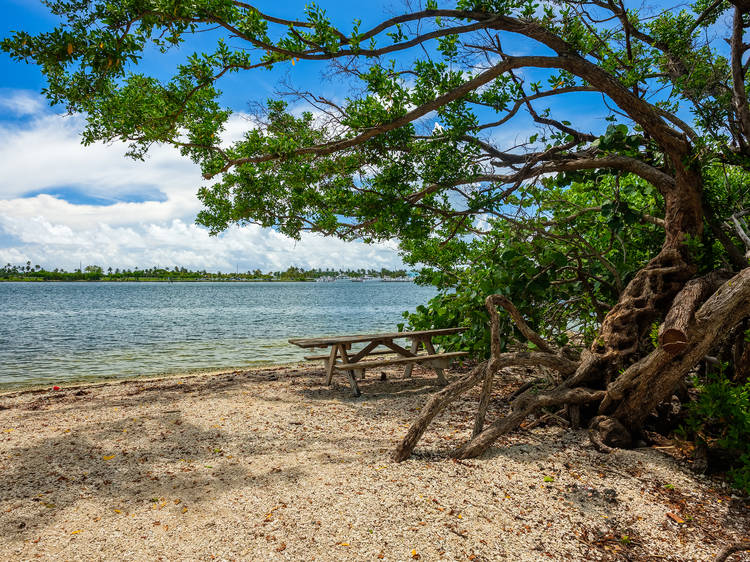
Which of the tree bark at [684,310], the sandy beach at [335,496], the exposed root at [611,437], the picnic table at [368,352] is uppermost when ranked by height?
the tree bark at [684,310]

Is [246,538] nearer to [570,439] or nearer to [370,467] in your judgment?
[370,467]

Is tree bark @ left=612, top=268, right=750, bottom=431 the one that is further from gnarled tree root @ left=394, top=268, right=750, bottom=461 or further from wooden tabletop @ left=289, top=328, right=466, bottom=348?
wooden tabletop @ left=289, top=328, right=466, bottom=348

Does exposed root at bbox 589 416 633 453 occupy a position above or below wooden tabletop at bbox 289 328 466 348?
below

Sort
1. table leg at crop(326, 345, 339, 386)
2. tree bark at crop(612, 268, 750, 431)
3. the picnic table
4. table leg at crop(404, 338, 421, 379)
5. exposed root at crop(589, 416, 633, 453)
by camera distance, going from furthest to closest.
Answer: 1. table leg at crop(404, 338, 421, 379)
2. table leg at crop(326, 345, 339, 386)
3. the picnic table
4. exposed root at crop(589, 416, 633, 453)
5. tree bark at crop(612, 268, 750, 431)

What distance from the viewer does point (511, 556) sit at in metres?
2.88

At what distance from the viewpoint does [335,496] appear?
11.7ft

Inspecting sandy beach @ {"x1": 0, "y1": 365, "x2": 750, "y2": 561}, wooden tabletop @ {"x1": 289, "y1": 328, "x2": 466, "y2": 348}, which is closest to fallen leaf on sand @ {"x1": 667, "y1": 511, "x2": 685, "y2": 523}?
sandy beach @ {"x1": 0, "y1": 365, "x2": 750, "y2": 561}

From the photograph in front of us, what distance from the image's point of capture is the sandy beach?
9.81 ft

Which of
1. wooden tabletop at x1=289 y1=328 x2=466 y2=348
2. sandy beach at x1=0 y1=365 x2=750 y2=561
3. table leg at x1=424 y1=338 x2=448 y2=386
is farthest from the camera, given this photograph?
table leg at x1=424 y1=338 x2=448 y2=386

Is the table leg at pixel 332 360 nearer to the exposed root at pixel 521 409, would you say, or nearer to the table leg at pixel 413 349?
the table leg at pixel 413 349

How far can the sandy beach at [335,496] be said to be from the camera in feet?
9.81

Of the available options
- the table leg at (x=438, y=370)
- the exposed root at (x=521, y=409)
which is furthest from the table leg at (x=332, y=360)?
the exposed root at (x=521, y=409)

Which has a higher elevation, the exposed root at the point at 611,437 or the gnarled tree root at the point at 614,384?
A: the gnarled tree root at the point at 614,384

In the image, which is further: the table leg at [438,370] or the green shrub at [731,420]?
the table leg at [438,370]
